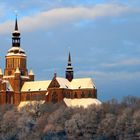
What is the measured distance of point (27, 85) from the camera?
18188 centimetres

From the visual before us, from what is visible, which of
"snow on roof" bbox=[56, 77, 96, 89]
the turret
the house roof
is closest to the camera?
"snow on roof" bbox=[56, 77, 96, 89]

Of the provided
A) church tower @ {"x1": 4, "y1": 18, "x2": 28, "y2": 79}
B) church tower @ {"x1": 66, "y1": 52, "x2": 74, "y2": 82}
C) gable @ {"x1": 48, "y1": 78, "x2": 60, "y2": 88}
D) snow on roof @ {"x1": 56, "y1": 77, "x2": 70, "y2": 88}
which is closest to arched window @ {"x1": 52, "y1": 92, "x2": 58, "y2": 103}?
gable @ {"x1": 48, "y1": 78, "x2": 60, "y2": 88}

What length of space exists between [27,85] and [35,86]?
7.81 ft

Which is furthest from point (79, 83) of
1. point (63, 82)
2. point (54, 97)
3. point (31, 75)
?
point (31, 75)

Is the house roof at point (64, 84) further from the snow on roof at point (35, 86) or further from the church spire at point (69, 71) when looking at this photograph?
the church spire at point (69, 71)

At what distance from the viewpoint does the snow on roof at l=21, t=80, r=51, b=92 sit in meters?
180

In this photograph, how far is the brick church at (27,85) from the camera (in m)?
174

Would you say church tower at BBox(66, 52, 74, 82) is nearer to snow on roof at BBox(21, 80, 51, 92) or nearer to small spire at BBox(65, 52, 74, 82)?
small spire at BBox(65, 52, 74, 82)

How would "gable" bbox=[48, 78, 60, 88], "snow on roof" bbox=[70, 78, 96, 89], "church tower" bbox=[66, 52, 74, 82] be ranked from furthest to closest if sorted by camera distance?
"church tower" bbox=[66, 52, 74, 82]
"snow on roof" bbox=[70, 78, 96, 89]
"gable" bbox=[48, 78, 60, 88]

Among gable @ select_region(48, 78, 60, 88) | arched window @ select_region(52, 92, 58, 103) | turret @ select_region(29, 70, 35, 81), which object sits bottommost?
arched window @ select_region(52, 92, 58, 103)

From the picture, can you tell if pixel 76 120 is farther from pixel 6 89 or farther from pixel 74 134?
pixel 6 89

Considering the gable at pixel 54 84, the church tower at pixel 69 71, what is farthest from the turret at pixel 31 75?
the gable at pixel 54 84

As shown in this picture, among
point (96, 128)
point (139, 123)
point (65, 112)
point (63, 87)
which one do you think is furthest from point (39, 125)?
point (63, 87)

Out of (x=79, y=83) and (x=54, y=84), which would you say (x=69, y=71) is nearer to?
(x=79, y=83)
